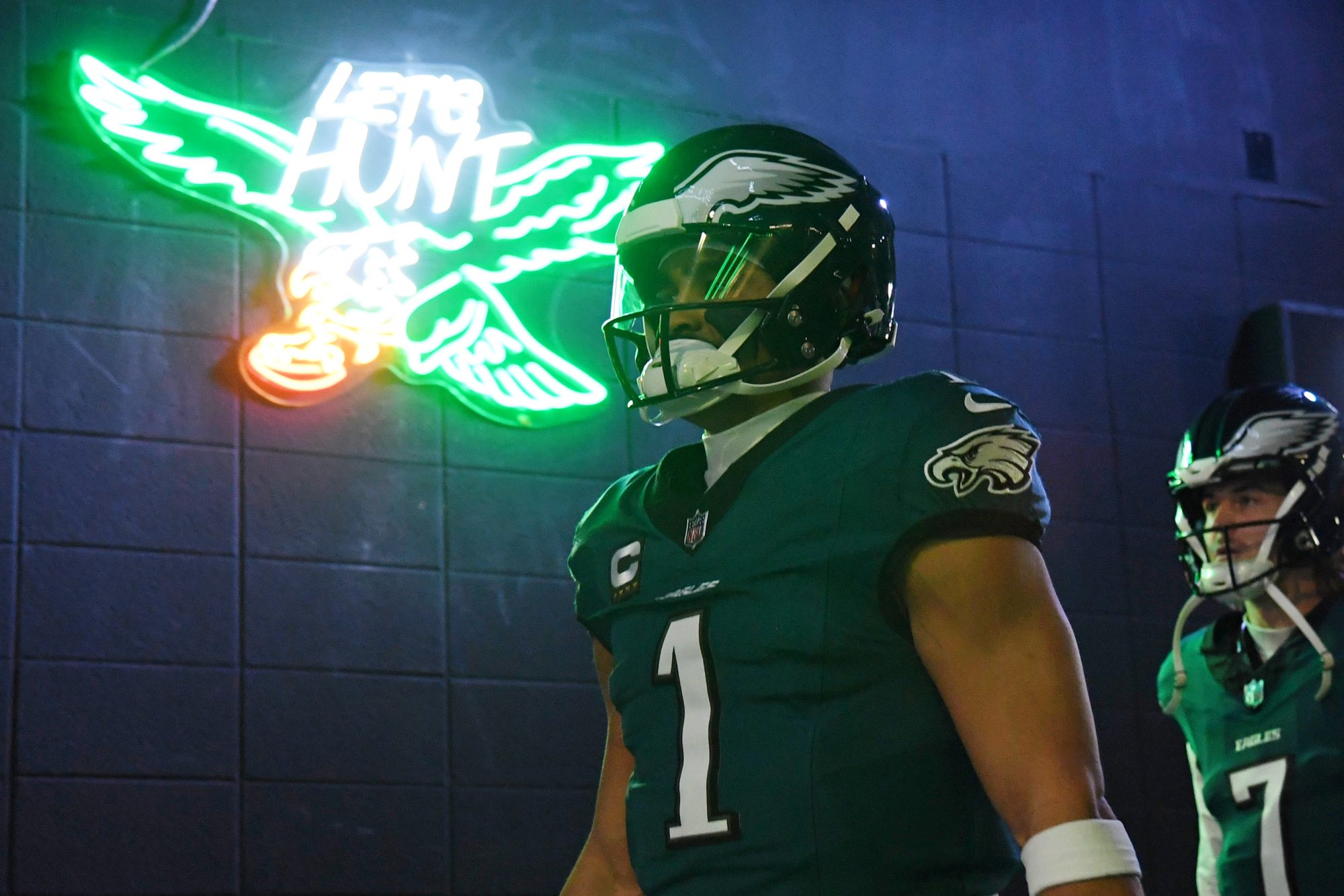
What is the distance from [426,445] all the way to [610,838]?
2145 millimetres

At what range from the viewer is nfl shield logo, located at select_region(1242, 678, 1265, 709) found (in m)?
2.90

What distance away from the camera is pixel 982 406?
1.46 meters

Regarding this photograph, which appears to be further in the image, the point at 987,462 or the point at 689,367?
the point at 689,367

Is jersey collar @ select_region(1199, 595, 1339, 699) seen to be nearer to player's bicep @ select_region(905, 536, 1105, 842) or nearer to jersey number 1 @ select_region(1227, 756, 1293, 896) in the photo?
jersey number 1 @ select_region(1227, 756, 1293, 896)

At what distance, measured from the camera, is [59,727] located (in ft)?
10.6

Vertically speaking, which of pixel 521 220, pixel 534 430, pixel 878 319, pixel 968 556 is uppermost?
pixel 521 220

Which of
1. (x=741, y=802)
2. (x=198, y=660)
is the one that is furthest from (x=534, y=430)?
(x=741, y=802)

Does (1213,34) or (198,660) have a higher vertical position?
(1213,34)

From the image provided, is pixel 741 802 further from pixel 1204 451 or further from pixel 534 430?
pixel 534 430

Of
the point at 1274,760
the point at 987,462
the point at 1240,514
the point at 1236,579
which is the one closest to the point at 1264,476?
the point at 1240,514

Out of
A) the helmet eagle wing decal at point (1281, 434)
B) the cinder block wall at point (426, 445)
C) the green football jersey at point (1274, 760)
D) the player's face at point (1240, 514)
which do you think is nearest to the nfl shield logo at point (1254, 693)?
the green football jersey at point (1274, 760)

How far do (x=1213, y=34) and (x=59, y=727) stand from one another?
3759mm

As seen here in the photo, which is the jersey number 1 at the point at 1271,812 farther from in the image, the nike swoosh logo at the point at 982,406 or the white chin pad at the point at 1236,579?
the nike swoosh logo at the point at 982,406

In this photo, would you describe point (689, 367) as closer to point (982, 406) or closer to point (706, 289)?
point (706, 289)
